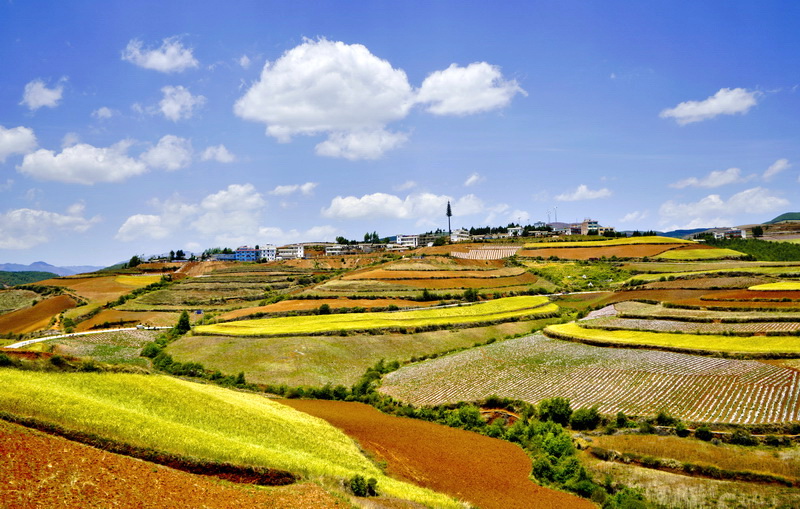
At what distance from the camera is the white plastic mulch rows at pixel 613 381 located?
32.9m

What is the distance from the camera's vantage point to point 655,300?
7519 cm

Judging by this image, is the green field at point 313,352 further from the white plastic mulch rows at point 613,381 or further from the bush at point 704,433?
the bush at point 704,433

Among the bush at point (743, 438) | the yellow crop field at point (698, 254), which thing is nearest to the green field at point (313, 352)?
the bush at point (743, 438)

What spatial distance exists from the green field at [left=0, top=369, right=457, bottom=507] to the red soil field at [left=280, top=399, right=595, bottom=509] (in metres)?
2.18

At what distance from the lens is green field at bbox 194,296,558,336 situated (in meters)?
69.0

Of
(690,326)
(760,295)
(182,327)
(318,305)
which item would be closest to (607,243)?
(760,295)

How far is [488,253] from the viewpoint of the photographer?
152250 millimetres

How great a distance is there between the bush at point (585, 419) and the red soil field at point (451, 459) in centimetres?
431

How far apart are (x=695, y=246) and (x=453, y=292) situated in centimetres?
7697

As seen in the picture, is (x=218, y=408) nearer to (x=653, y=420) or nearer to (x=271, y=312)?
(x=653, y=420)

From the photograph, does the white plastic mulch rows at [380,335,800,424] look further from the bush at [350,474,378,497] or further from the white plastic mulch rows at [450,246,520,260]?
the white plastic mulch rows at [450,246,520,260]

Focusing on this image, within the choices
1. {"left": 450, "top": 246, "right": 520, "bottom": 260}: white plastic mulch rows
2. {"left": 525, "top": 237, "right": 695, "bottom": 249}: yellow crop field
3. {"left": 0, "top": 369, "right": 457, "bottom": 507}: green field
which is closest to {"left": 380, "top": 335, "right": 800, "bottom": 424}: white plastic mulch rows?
{"left": 0, "top": 369, "right": 457, "bottom": 507}: green field

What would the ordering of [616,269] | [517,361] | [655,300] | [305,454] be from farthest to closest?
[616,269] < [655,300] < [517,361] < [305,454]

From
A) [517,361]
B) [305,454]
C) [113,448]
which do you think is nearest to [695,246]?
[517,361]
